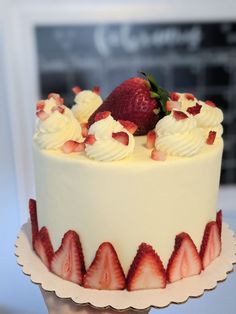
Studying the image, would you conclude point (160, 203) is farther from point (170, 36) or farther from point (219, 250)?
point (170, 36)

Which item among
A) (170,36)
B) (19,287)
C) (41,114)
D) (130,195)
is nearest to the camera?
(130,195)

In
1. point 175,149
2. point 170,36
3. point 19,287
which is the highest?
point 170,36

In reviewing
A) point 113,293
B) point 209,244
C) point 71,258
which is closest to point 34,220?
point 71,258

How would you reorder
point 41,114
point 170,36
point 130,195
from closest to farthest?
point 130,195, point 41,114, point 170,36

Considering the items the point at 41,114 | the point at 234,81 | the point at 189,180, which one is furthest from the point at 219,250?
the point at 234,81

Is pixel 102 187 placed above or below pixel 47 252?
above

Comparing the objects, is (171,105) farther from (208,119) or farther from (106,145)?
(106,145)

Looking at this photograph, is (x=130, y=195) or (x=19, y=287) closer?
(x=130, y=195)
